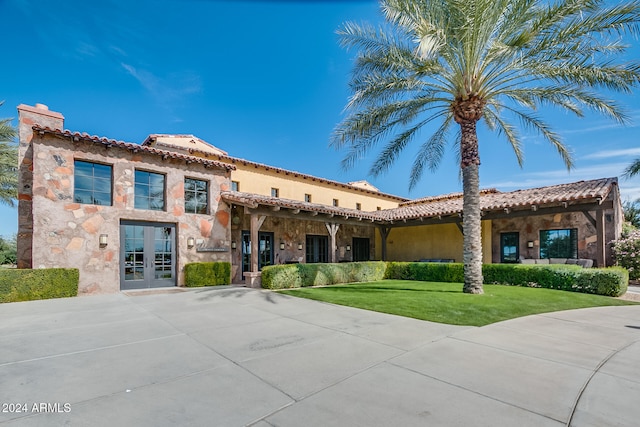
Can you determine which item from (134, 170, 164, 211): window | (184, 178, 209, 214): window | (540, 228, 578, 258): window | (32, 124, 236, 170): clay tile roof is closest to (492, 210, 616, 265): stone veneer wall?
(540, 228, 578, 258): window

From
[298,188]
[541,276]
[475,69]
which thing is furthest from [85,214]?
[541,276]

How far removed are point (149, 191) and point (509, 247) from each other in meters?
16.6

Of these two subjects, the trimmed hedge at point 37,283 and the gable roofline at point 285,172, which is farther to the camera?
the gable roofline at point 285,172

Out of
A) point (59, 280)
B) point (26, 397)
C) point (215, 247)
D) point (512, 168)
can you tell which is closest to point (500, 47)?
point (512, 168)

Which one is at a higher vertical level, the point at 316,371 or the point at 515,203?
the point at 515,203

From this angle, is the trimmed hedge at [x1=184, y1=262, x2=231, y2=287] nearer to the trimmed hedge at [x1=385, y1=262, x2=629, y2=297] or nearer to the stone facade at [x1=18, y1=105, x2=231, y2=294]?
the stone facade at [x1=18, y1=105, x2=231, y2=294]

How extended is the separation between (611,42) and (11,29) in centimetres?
1750

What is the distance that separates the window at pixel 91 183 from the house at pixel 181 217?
0.09ft

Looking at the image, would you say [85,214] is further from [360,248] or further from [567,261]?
[567,261]

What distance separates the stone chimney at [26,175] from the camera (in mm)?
9922

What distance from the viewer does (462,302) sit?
7.96 meters

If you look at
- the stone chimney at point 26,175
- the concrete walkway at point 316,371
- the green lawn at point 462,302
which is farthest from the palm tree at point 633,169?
the stone chimney at point 26,175

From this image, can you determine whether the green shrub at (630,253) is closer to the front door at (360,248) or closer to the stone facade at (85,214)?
the front door at (360,248)

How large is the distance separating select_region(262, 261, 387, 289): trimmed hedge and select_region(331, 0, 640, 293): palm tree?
14.5 feet
